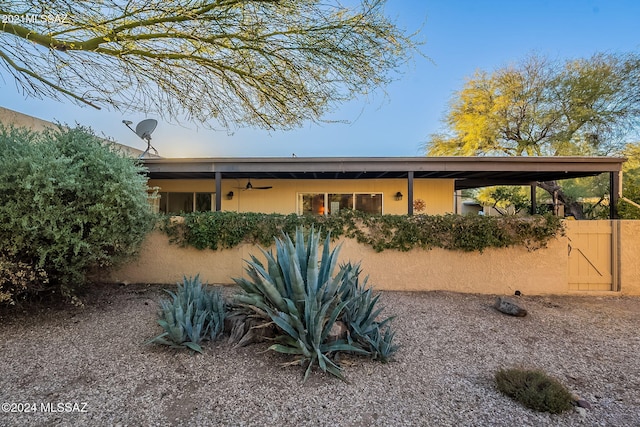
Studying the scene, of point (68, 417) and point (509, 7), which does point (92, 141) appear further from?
point (509, 7)

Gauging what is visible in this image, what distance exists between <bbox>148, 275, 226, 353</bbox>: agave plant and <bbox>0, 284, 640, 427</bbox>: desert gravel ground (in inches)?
5.0

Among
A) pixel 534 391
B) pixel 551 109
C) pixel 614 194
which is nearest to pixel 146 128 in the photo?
pixel 534 391

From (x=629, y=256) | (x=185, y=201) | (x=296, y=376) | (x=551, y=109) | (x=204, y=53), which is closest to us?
(x=296, y=376)

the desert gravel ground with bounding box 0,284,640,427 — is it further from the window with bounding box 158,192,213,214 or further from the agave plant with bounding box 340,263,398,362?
the window with bounding box 158,192,213,214

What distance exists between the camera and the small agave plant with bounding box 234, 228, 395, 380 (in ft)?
9.25

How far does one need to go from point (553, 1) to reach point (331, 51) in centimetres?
777

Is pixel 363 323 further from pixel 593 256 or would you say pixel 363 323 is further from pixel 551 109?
pixel 551 109

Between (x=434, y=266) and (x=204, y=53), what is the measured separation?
202 inches

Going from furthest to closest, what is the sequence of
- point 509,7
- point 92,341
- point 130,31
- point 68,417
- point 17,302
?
1. point 509,7
2. point 130,31
3. point 17,302
4. point 92,341
5. point 68,417

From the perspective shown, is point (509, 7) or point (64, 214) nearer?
point (64, 214)

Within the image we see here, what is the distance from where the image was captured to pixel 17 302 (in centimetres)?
389

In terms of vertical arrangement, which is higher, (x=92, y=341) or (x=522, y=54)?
(x=522, y=54)

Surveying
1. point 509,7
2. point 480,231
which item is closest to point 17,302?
point 480,231

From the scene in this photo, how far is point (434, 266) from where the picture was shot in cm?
579
